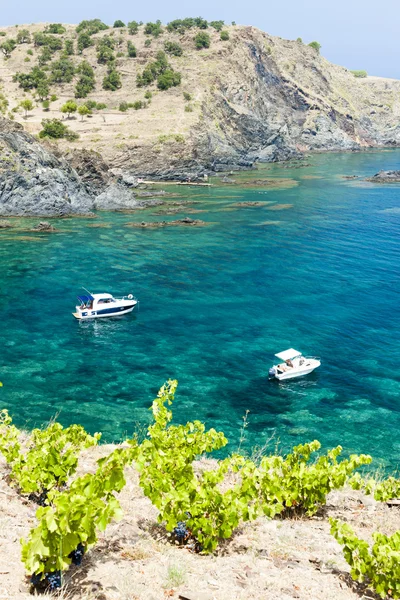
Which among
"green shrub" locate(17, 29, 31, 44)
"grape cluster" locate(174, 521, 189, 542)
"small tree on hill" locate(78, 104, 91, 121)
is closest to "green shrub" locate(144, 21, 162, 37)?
"green shrub" locate(17, 29, 31, 44)

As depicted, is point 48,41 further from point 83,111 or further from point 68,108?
point 83,111

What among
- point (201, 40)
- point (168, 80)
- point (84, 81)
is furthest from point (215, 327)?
point (201, 40)

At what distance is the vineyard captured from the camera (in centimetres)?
1024

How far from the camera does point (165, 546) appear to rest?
43.1ft

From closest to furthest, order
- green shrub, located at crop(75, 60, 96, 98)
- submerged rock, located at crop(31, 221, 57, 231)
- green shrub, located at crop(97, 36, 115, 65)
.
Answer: submerged rock, located at crop(31, 221, 57, 231)
green shrub, located at crop(75, 60, 96, 98)
green shrub, located at crop(97, 36, 115, 65)

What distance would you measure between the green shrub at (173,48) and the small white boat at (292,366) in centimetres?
16323

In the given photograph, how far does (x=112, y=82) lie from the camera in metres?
158

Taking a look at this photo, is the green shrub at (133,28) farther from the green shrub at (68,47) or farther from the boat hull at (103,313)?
the boat hull at (103,313)

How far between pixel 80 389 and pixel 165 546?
2343 centimetres

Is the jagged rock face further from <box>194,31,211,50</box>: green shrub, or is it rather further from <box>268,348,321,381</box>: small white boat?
<box>194,31,211,50</box>: green shrub

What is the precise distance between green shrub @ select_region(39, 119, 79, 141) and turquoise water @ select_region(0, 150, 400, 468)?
46376 mm

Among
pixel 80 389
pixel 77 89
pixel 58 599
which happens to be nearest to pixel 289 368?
pixel 80 389

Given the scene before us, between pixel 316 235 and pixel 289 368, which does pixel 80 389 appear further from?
pixel 316 235

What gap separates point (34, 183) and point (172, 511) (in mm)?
86352
